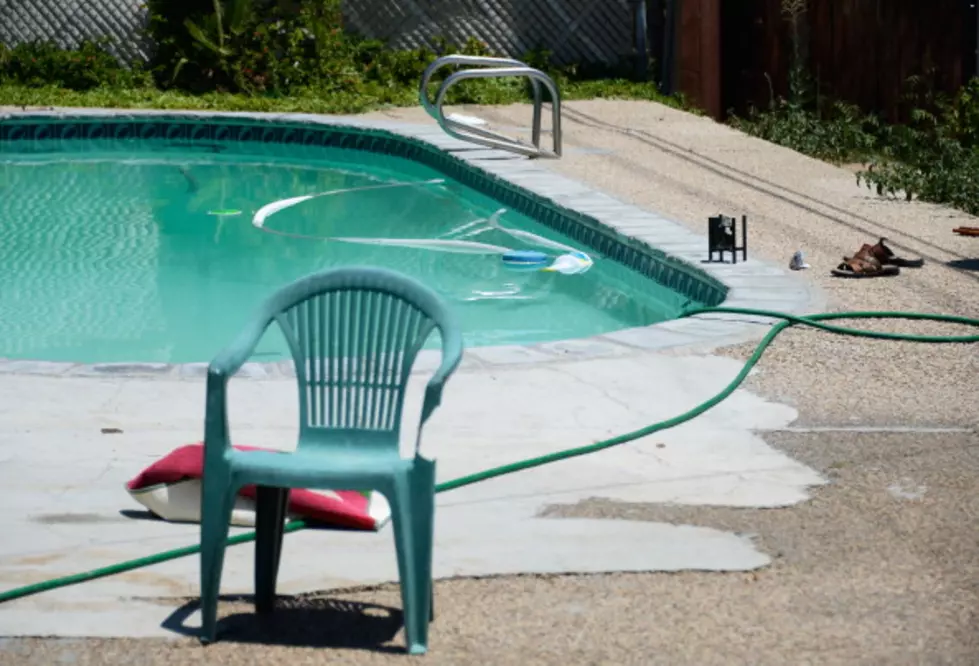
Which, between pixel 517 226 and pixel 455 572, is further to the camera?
pixel 517 226

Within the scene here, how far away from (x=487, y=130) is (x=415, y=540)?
32.1 feet

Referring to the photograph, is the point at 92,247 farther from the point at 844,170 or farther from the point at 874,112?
the point at 874,112

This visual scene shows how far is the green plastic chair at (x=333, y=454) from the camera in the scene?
153 inches

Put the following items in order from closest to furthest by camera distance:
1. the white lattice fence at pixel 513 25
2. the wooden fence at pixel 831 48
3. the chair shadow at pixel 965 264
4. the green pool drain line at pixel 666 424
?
the green pool drain line at pixel 666 424 → the chair shadow at pixel 965 264 → the wooden fence at pixel 831 48 → the white lattice fence at pixel 513 25

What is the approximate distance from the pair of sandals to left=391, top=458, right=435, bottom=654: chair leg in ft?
15.5

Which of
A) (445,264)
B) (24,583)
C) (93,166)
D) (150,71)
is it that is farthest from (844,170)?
→ (24,583)

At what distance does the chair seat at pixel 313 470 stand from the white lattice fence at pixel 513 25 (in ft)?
46.3

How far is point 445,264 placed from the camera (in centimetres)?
1048

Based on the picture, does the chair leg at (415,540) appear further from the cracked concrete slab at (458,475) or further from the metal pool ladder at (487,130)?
the metal pool ladder at (487,130)

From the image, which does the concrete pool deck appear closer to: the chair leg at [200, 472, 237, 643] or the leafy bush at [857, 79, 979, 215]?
the chair leg at [200, 472, 237, 643]

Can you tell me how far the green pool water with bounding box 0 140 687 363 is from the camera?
9.05 metres

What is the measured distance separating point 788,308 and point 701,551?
3.01 meters

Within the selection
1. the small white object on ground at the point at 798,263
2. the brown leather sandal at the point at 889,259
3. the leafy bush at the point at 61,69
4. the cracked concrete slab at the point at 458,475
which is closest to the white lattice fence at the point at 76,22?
the leafy bush at the point at 61,69

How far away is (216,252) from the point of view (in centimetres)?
1122
